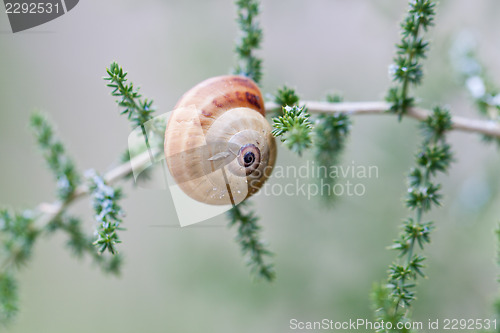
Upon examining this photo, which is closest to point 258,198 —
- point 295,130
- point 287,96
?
point 287,96

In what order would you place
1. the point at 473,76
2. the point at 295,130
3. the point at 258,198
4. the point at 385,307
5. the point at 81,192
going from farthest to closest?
the point at 258,198 → the point at 473,76 → the point at 81,192 → the point at 385,307 → the point at 295,130

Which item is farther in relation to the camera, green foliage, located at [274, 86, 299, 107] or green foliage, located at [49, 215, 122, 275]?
green foliage, located at [49, 215, 122, 275]

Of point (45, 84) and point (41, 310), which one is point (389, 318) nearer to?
point (41, 310)

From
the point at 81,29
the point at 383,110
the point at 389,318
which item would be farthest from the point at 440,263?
the point at 81,29

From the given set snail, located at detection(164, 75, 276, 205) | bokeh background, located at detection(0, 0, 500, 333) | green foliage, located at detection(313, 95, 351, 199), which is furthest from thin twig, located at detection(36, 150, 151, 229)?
bokeh background, located at detection(0, 0, 500, 333)

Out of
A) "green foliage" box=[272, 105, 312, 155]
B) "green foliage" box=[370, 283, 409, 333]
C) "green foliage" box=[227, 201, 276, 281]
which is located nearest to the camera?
"green foliage" box=[272, 105, 312, 155]

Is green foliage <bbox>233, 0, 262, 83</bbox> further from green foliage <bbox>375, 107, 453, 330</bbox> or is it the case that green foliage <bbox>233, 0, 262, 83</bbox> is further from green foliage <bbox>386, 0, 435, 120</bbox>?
green foliage <bbox>375, 107, 453, 330</bbox>

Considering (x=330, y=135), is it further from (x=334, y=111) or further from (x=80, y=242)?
(x=80, y=242)
